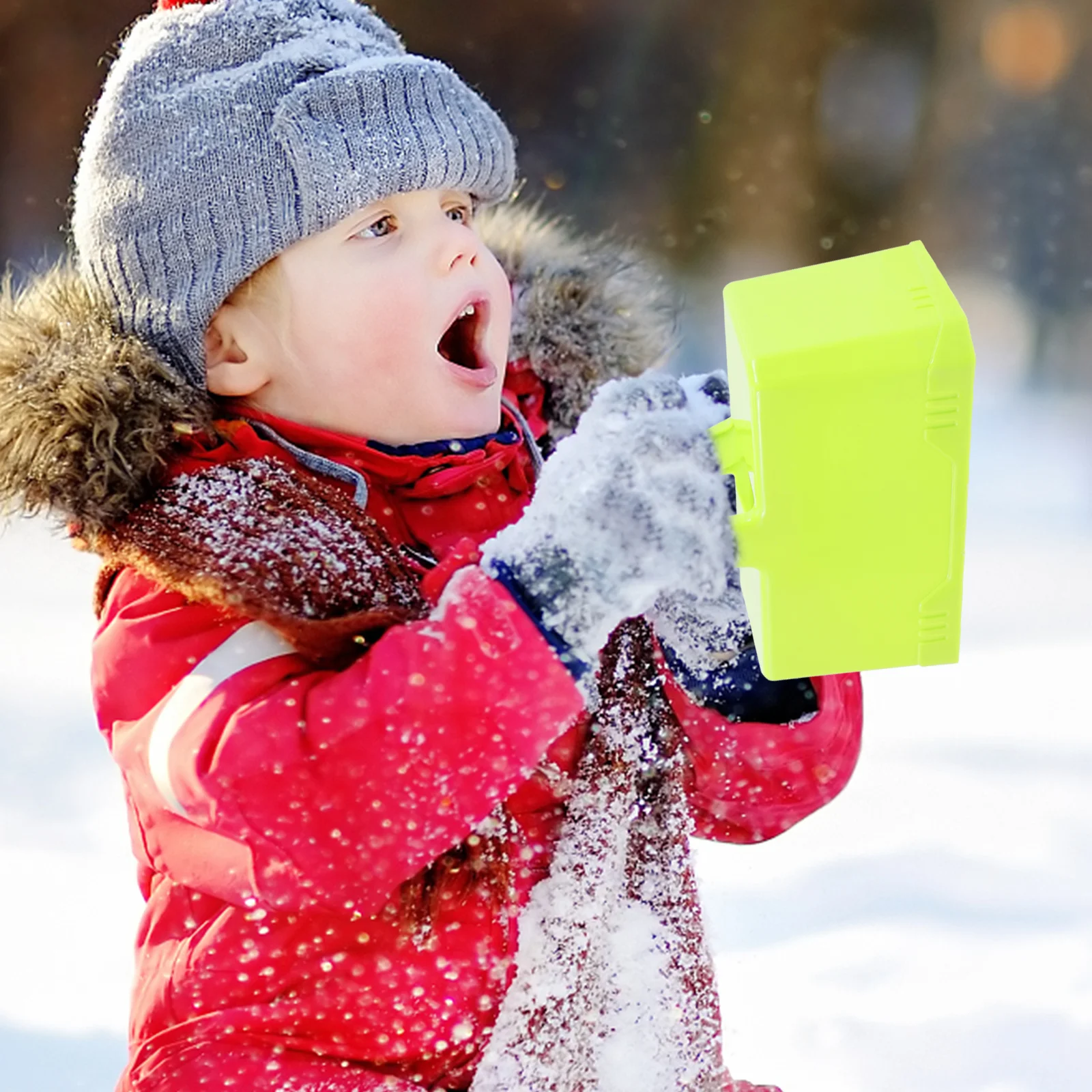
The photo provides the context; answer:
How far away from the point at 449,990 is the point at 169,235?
57 cm

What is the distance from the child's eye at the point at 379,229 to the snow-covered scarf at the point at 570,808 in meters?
0.19

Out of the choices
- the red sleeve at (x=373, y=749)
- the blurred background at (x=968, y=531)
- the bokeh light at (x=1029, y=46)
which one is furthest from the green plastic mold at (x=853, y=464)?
the bokeh light at (x=1029, y=46)

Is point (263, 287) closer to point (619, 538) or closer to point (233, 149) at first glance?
point (233, 149)

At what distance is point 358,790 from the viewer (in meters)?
0.82

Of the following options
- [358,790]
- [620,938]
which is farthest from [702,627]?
[358,790]

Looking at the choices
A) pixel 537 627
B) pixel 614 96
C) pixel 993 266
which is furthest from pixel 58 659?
pixel 993 266

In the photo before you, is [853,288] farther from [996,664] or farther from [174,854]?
[996,664]

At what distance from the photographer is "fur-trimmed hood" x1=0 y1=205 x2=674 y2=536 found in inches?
37.1

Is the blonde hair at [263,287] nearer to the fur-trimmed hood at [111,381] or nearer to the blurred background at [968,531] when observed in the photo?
the fur-trimmed hood at [111,381]

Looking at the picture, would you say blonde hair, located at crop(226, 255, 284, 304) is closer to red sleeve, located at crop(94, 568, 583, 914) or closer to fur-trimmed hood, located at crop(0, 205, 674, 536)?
fur-trimmed hood, located at crop(0, 205, 674, 536)

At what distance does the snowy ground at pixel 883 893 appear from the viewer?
1.45 metres

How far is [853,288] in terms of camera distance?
824mm

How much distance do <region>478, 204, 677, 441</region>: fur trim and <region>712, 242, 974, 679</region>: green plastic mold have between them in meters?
0.38

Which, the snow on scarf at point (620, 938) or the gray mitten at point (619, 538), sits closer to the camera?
the gray mitten at point (619, 538)
